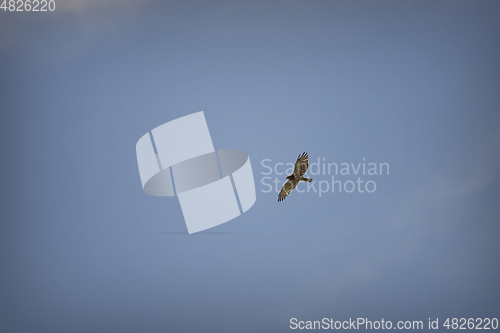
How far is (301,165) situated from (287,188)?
1.09 ft

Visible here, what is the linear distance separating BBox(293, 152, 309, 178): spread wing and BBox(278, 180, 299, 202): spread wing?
97 mm

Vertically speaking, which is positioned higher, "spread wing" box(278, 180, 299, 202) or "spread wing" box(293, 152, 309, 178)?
"spread wing" box(293, 152, 309, 178)

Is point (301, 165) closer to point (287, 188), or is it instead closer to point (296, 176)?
point (296, 176)

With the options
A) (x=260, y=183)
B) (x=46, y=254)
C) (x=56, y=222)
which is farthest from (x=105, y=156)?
(x=260, y=183)

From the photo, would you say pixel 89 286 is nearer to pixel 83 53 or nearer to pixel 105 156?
pixel 105 156

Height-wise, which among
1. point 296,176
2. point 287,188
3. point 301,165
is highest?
point 301,165

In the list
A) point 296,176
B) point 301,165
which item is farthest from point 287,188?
point 301,165

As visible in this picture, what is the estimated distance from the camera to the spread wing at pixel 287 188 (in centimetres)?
546

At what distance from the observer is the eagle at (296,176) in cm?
548

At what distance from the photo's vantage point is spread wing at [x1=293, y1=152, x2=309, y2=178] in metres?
5.49

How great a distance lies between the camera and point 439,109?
5652 mm

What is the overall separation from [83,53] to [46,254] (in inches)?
99.3

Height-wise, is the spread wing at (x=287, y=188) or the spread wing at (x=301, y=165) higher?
the spread wing at (x=301, y=165)

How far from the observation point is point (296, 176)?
5500 mm
